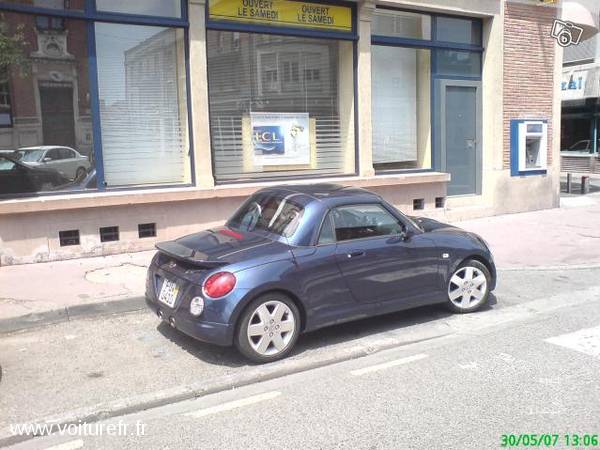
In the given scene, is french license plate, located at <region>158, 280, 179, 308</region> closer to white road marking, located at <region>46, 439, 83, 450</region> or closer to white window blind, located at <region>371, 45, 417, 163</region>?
white road marking, located at <region>46, 439, 83, 450</region>

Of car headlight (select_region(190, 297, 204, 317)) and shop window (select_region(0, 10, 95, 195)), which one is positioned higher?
shop window (select_region(0, 10, 95, 195))

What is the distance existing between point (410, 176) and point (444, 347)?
6.77 m

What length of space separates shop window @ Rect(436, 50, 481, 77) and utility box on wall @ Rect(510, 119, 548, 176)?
4.74ft

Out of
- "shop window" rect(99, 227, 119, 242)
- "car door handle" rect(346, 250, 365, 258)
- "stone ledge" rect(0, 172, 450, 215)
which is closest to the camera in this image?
"car door handle" rect(346, 250, 365, 258)

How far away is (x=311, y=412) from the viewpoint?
4230 millimetres

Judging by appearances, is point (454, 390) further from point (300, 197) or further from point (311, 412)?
point (300, 197)

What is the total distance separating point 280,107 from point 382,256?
228 inches

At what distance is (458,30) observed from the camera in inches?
507

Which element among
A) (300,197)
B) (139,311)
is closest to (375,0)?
(300,197)

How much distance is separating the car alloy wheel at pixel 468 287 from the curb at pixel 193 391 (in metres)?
1.08

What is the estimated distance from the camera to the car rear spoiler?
5.11 meters

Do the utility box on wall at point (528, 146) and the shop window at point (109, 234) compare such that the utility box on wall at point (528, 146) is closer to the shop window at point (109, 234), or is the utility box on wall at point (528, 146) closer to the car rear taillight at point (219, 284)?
the shop window at point (109, 234)

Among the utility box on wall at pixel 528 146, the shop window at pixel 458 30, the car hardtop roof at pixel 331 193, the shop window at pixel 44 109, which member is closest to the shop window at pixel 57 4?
the shop window at pixel 44 109

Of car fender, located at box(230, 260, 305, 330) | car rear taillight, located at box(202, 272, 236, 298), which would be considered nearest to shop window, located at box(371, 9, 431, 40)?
car fender, located at box(230, 260, 305, 330)
